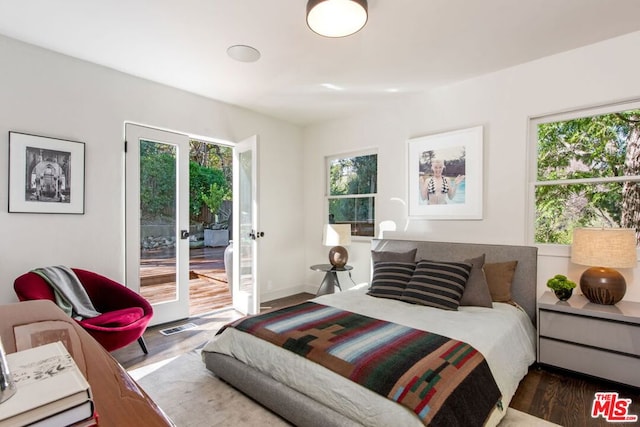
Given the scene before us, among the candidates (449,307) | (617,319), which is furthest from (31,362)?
(617,319)

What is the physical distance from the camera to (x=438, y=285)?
2.73 metres

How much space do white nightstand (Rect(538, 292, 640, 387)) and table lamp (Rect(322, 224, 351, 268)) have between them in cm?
210

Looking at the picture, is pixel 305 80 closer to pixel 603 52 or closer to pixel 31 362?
pixel 603 52

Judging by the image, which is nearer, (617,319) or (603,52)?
(617,319)

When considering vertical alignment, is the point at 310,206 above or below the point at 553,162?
below

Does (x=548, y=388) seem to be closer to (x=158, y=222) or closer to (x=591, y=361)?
(x=591, y=361)

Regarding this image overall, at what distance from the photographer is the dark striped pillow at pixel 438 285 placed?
8.71 ft

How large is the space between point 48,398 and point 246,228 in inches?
142

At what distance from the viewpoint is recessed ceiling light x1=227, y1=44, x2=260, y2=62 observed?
2805 mm

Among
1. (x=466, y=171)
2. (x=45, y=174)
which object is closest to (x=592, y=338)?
(x=466, y=171)

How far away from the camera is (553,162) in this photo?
3.04 metres

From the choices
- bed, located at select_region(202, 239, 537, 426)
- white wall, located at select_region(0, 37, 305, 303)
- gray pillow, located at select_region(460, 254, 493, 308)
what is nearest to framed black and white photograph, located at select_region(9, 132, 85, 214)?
white wall, located at select_region(0, 37, 305, 303)

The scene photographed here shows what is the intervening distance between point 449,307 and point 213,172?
8.49 meters
